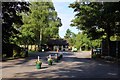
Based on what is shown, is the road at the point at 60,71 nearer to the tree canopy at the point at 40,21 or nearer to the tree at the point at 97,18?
the tree at the point at 97,18

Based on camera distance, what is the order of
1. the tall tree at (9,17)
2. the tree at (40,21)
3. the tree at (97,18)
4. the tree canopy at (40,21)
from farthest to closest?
the tree at (40,21), the tree canopy at (40,21), the tall tree at (9,17), the tree at (97,18)

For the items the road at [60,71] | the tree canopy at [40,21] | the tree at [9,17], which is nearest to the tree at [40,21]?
the tree canopy at [40,21]

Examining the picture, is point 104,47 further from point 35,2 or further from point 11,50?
point 35,2

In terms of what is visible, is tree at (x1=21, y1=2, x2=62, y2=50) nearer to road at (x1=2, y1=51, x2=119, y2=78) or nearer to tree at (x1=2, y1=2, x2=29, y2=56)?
tree at (x1=2, y1=2, x2=29, y2=56)

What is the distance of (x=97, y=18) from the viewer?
127 ft

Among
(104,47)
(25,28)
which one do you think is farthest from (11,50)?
(25,28)

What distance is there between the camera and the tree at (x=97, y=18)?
119 ft

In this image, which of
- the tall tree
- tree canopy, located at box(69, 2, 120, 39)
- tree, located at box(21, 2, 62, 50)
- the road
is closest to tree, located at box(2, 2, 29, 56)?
the tall tree

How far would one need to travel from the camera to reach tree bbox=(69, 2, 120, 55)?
36.1 m

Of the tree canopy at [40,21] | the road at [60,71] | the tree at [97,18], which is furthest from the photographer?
the tree canopy at [40,21]

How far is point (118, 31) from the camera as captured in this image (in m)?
38.0

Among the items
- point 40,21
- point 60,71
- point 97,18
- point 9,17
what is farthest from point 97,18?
point 40,21

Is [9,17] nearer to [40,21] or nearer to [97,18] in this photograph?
[97,18]

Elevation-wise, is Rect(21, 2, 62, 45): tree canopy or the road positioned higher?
Rect(21, 2, 62, 45): tree canopy
